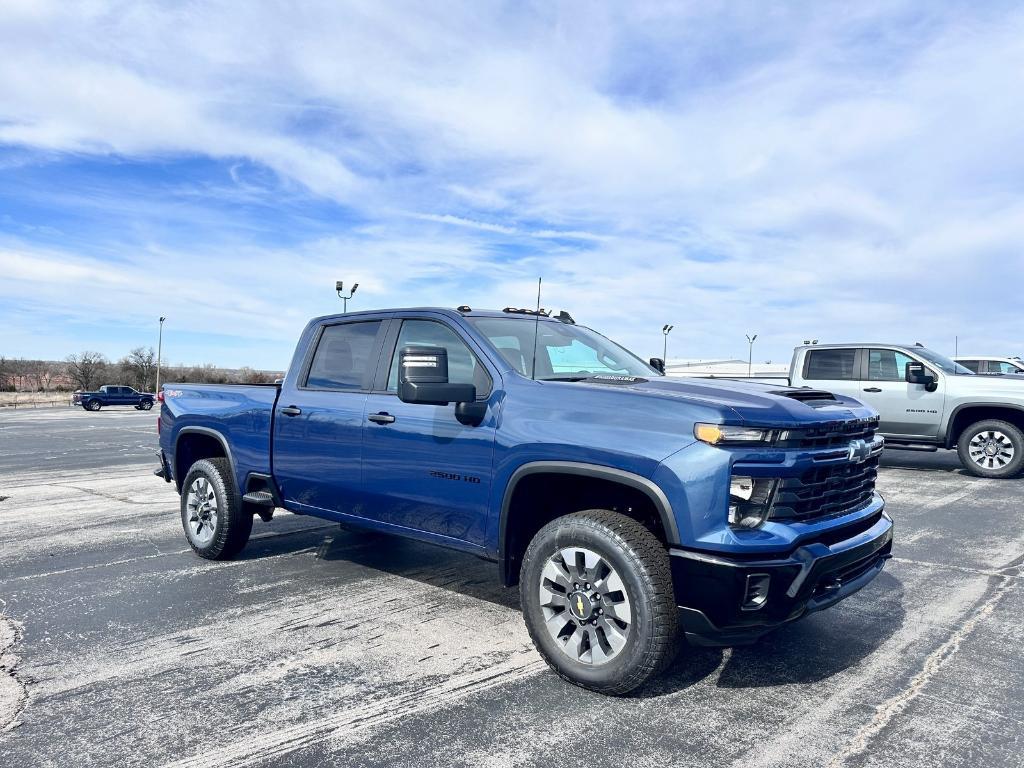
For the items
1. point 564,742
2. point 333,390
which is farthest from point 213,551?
point 564,742

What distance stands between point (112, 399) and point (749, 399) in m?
47.6

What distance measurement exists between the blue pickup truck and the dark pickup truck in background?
4316cm

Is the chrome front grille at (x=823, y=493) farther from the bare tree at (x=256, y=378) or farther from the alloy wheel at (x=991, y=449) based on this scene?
the alloy wheel at (x=991, y=449)

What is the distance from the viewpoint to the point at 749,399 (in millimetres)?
3557

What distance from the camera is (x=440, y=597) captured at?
5.05 meters

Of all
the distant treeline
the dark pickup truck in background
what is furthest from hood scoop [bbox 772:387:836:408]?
the distant treeline

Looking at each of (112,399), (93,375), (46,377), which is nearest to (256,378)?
(112,399)

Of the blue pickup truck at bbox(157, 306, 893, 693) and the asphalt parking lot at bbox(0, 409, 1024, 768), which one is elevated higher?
the blue pickup truck at bbox(157, 306, 893, 693)

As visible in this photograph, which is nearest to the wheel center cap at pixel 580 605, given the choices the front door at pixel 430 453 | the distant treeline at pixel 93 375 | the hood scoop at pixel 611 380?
the front door at pixel 430 453

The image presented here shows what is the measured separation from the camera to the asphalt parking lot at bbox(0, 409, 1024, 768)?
306 cm

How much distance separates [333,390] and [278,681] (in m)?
2.03

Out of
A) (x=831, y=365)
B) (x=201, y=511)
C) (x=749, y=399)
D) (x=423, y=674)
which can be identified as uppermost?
(x=831, y=365)

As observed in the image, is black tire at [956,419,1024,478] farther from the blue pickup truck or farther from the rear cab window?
the blue pickup truck

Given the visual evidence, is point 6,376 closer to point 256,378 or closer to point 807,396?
point 256,378
